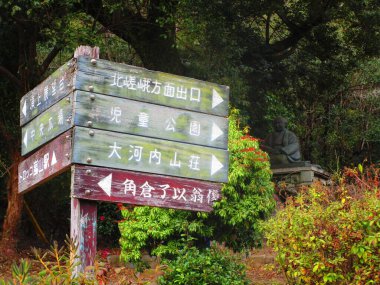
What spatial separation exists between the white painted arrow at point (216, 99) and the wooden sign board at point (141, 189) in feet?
2.10

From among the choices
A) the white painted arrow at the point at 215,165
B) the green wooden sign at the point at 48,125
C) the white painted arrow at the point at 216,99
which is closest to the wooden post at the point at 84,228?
the green wooden sign at the point at 48,125

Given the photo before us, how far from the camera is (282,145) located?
1788 centimetres

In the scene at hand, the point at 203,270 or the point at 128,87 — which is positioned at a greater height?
the point at 128,87

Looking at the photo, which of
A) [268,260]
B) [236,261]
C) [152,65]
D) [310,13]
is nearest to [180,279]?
[236,261]

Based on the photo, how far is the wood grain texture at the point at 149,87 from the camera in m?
5.16

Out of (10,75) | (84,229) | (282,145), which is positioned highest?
(10,75)

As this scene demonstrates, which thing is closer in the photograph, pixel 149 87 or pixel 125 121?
pixel 125 121

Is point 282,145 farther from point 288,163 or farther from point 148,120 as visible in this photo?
point 148,120

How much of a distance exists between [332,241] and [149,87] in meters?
2.99

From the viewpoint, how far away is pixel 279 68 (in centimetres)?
1952

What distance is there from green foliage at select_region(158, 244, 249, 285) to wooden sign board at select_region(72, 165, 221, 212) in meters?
3.21

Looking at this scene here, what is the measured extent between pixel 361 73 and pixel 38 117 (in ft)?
53.5

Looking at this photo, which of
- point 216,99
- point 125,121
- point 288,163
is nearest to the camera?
point 125,121

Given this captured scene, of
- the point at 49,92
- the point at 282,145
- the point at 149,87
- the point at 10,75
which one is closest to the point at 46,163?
the point at 49,92
